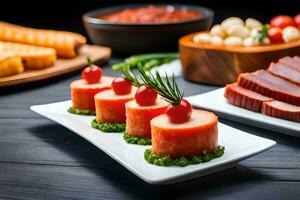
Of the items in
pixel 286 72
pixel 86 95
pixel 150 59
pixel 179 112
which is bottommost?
pixel 150 59

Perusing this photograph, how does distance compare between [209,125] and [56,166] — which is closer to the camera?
[209,125]

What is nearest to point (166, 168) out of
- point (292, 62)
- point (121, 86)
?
point (121, 86)

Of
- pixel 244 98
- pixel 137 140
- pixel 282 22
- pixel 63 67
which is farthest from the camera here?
pixel 63 67

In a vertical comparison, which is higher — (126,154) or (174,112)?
(174,112)

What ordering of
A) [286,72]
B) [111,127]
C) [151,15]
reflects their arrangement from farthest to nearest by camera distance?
[151,15] < [286,72] < [111,127]

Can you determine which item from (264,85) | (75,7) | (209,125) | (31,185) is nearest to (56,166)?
(31,185)

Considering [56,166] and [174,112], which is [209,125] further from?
[56,166]

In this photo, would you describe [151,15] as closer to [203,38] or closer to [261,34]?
[203,38]

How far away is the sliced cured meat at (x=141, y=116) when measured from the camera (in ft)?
9.70

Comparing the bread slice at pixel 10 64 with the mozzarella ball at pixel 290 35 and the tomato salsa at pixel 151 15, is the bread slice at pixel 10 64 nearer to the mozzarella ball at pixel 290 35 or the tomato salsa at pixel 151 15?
the tomato salsa at pixel 151 15

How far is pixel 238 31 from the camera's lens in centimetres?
442

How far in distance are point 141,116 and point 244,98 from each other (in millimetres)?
748

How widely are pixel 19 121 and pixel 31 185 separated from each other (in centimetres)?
103

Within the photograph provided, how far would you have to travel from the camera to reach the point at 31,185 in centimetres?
272
